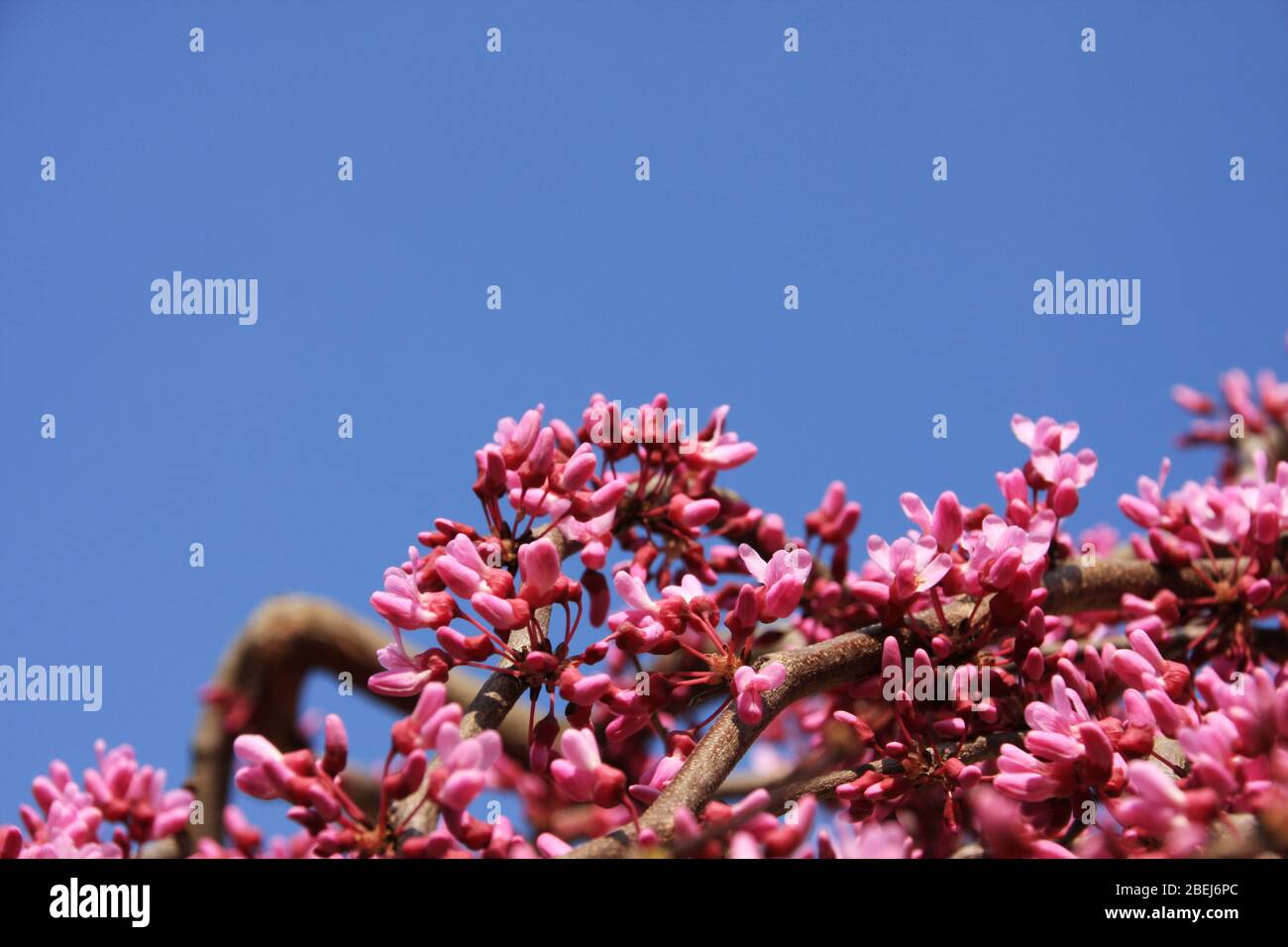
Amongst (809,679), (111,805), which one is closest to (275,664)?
(111,805)

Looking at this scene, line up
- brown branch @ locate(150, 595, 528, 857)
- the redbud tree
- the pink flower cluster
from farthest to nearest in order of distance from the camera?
brown branch @ locate(150, 595, 528, 857) < the pink flower cluster < the redbud tree

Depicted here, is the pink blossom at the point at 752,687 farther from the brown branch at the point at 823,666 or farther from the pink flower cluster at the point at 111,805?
the pink flower cluster at the point at 111,805

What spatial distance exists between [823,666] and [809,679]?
4 cm

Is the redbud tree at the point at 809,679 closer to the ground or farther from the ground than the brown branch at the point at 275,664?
farther from the ground

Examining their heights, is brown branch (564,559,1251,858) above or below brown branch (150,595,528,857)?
above

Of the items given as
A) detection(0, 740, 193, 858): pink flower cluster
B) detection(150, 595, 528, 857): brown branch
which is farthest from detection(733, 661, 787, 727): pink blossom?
detection(150, 595, 528, 857): brown branch

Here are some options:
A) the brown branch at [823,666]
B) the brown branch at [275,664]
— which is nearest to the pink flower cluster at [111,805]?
the brown branch at [823,666]

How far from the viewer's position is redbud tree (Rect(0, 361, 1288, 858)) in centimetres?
133

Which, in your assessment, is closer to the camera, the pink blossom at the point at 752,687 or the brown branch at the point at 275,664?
the pink blossom at the point at 752,687

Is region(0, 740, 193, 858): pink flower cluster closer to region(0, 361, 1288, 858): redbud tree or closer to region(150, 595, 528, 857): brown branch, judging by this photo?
region(0, 361, 1288, 858): redbud tree

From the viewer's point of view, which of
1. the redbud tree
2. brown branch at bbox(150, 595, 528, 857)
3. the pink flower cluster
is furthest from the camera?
brown branch at bbox(150, 595, 528, 857)

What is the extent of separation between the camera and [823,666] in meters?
1.67

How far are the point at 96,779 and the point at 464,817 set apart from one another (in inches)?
36.0

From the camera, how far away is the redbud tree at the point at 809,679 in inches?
52.2
